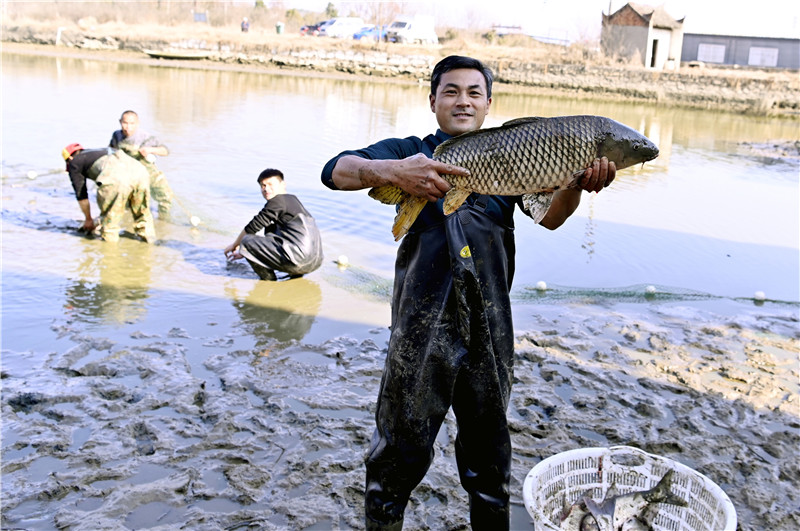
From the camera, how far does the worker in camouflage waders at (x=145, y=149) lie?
9.91 metres

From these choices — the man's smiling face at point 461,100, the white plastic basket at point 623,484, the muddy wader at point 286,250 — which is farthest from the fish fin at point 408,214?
the muddy wader at point 286,250

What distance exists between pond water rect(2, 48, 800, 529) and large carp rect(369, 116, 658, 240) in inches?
81.0

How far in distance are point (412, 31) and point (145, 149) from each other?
143 feet

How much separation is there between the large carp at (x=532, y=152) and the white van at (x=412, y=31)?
48.2 meters

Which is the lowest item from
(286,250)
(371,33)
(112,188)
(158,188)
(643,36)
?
(286,250)

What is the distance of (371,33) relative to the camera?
51219mm

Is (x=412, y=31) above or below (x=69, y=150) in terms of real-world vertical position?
above

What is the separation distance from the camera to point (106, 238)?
884 cm

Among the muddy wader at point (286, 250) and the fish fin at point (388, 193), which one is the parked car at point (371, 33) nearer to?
the muddy wader at point (286, 250)

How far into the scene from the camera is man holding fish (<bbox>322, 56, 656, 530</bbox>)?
2.92 m

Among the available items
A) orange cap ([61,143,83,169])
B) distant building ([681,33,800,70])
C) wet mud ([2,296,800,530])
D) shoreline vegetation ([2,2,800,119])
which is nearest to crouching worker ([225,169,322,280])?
wet mud ([2,296,800,530])

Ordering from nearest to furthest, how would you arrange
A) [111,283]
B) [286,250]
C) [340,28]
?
1. [111,283]
2. [286,250]
3. [340,28]

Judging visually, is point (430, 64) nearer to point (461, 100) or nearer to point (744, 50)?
point (744, 50)

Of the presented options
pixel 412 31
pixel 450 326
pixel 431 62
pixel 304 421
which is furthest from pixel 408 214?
pixel 412 31
